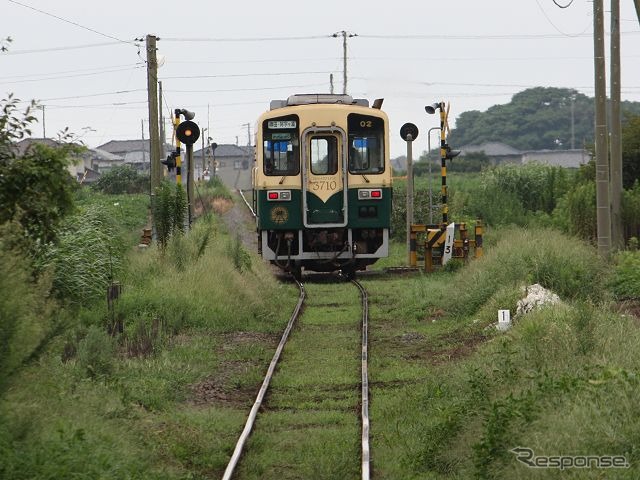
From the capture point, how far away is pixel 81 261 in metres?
16.3

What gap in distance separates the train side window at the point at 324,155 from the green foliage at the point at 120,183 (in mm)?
45960

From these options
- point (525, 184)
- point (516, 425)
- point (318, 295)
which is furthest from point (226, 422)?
point (525, 184)

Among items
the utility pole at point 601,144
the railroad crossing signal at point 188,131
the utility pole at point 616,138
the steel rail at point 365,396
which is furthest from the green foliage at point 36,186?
the utility pole at point 616,138

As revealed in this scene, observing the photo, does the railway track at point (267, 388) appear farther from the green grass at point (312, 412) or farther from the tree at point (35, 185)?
the tree at point (35, 185)

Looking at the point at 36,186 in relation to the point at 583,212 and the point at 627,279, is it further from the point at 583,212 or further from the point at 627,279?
the point at 583,212

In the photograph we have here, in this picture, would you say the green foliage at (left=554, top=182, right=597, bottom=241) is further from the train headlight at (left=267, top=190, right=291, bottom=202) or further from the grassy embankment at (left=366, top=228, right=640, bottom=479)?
the grassy embankment at (left=366, top=228, right=640, bottom=479)

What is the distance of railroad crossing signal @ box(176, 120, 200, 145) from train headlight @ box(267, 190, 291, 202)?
1.90m

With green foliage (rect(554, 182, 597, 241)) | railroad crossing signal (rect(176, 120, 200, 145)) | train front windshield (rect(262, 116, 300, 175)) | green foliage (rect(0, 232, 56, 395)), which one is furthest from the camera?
green foliage (rect(554, 182, 597, 241))

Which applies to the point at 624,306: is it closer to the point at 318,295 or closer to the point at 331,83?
the point at 318,295

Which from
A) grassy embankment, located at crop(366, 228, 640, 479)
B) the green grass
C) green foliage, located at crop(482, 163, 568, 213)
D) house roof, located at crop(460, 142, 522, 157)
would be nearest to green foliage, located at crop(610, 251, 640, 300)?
grassy embankment, located at crop(366, 228, 640, 479)

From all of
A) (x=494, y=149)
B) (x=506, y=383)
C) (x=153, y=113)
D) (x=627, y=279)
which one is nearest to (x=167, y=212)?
(x=153, y=113)

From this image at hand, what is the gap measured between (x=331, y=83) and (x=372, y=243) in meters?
44.7

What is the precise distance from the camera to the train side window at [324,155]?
71.2 ft

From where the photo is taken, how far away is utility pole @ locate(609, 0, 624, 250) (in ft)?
74.9
